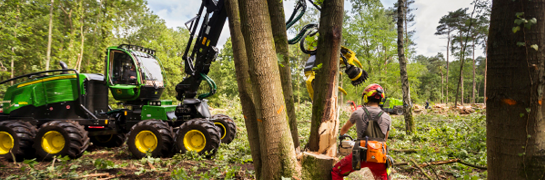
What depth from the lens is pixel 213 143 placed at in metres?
6.07

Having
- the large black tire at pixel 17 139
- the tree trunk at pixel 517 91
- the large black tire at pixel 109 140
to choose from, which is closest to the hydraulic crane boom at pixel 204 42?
the large black tire at pixel 109 140

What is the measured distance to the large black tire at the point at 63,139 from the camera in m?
6.16

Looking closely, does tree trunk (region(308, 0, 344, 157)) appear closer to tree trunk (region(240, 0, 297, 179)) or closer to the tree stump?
the tree stump

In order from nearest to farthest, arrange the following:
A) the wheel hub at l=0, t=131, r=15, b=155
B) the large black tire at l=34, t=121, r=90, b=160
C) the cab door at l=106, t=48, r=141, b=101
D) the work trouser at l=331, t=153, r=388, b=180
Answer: the work trouser at l=331, t=153, r=388, b=180, the large black tire at l=34, t=121, r=90, b=160, the wheel hub at l=0, t=131, r=15, b=155, the cab door at l=106, t=48, r=141, b=101

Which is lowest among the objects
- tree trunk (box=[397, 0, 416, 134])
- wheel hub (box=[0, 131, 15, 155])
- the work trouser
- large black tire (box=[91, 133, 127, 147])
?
large black tire (box=[91, 133, 127, 147])

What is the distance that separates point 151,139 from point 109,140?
10.3ft

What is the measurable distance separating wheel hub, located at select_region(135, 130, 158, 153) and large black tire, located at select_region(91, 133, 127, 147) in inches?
106

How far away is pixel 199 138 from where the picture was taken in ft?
20.4

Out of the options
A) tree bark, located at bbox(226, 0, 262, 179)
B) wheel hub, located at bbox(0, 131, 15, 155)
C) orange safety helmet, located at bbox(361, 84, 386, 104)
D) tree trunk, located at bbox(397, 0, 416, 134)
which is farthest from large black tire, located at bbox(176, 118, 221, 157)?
tree trunk, located at bbox(397, 0, 416, 134)

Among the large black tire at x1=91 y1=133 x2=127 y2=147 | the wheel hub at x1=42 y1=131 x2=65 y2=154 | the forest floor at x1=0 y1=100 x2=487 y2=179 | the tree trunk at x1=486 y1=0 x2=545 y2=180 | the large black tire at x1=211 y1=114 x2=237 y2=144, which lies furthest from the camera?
the large black tire at x1=91 y1=133 x2=127 y2=147

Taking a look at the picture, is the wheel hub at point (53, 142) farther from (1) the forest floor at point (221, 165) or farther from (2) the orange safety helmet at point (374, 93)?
(2) the orange safety helmet at point (374, 93)

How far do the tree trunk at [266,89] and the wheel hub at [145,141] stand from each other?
449 cm

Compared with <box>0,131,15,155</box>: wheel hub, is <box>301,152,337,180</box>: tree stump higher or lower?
higher

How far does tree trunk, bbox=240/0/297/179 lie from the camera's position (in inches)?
104
